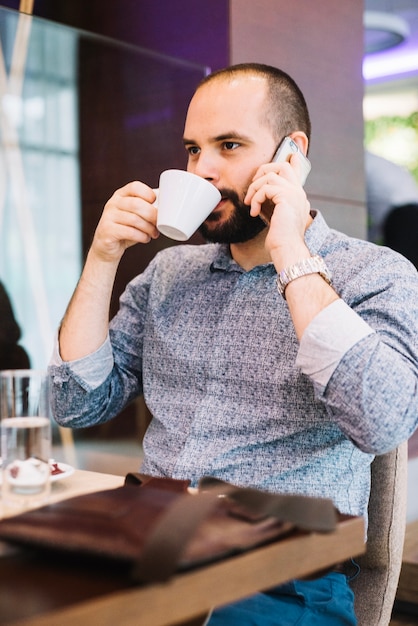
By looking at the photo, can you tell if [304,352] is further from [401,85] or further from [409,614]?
[401,85]

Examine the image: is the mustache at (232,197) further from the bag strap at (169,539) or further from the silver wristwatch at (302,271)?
the bag strap at (169,539)

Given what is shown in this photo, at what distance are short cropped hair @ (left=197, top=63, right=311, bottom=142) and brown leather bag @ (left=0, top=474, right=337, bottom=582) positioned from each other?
831mm

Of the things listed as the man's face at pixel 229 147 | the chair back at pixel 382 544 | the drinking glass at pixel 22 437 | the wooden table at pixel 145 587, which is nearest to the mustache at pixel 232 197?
the man's face at pixel 229 147

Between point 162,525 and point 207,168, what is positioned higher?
point 207,168

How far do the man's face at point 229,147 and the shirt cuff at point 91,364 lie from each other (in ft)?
→ 0.92

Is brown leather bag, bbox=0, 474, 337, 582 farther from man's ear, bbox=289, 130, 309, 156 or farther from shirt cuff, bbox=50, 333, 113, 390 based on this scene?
man's ear, bbox=289, 130, 309, 156

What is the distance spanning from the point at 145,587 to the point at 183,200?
74cm

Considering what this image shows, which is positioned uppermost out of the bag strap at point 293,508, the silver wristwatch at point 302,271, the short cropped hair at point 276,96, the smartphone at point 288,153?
the short cropped hair at point 276,96

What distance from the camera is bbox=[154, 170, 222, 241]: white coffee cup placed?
3.97ft

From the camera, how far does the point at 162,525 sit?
0.61 meters

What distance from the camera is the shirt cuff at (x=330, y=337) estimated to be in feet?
3.35

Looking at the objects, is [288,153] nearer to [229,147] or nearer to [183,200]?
[229,147]

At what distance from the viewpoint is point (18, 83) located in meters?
1.84

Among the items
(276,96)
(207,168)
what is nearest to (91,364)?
(207,168)
